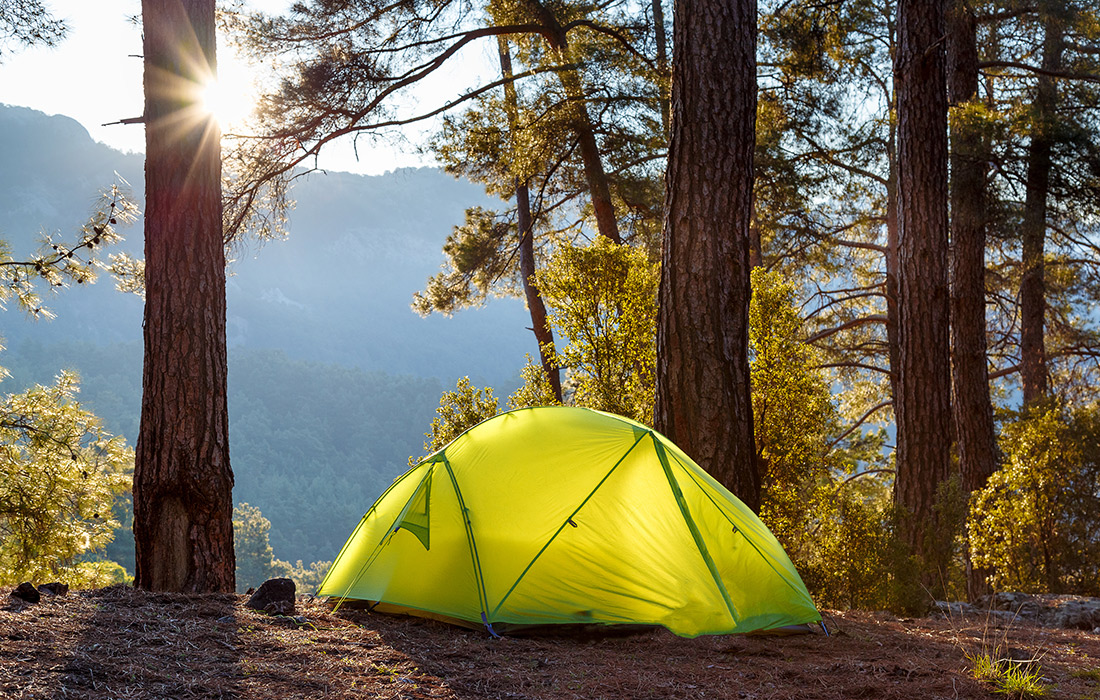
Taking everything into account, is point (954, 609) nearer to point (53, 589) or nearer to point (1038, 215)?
point (53, 589)

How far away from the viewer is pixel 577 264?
6.49m

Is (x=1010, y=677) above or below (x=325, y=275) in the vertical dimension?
below

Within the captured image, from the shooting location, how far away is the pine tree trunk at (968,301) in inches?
295

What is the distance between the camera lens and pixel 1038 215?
876 centimetres

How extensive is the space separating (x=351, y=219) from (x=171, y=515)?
131m

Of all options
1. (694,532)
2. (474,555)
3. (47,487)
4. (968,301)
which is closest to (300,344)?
(47,487)

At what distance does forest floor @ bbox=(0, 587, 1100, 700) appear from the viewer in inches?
85.7

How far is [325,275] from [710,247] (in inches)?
4821

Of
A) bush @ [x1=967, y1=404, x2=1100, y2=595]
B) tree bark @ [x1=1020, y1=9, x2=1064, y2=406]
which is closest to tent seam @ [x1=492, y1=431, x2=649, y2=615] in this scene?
bush @ [x1=967, y1=404, x2=1100, y2=595]

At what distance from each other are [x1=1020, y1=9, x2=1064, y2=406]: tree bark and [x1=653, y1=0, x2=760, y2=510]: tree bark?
4785 millimetres

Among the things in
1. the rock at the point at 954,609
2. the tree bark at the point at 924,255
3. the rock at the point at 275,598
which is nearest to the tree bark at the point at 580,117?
the tree bark at the point at 924,255

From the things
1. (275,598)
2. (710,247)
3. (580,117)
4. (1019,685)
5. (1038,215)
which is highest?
(580,117)

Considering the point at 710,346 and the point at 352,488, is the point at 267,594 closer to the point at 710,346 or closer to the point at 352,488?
the point at 710,346

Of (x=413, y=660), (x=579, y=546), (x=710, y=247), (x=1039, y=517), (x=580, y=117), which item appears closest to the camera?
(x=413, y=660)
